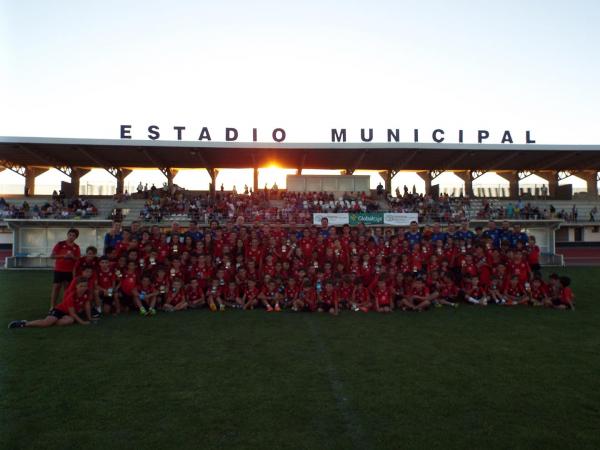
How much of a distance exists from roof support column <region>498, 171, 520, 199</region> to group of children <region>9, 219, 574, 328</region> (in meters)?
23.6

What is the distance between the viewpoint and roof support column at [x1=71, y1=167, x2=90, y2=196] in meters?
30.2

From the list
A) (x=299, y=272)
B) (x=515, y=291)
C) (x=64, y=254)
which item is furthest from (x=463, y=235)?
(x=64, y=254)

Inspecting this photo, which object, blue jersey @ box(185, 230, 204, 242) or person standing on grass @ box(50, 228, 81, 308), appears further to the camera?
blue jersey @ box(185, 230, 204, 242)

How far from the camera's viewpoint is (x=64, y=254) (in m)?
8.34

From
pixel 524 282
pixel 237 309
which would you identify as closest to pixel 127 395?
pixel 237 309

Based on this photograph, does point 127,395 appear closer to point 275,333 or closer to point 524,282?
point 275,333

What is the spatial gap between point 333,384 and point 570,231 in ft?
108

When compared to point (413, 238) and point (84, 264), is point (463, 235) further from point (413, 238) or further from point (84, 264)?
point (84, 264)

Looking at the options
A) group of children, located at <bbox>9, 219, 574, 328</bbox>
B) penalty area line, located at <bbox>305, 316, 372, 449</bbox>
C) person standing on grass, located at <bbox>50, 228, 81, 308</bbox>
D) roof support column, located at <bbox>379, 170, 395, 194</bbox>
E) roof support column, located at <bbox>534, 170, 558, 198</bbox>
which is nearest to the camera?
penalty area line, located at <bbox>305, 316, 372, 449</bbox>

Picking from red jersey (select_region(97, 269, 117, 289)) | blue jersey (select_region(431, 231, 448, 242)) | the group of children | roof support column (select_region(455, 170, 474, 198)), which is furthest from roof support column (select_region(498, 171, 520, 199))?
red jersey (select_region(97, 269, 117, 289))

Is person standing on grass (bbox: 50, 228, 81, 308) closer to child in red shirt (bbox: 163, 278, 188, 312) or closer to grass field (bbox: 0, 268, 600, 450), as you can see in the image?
grass field (bbox: 0, 268, 600, 450)

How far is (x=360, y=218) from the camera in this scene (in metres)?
22.7

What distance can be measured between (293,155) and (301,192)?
8.41 feet

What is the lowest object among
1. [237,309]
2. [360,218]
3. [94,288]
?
[237,309]
